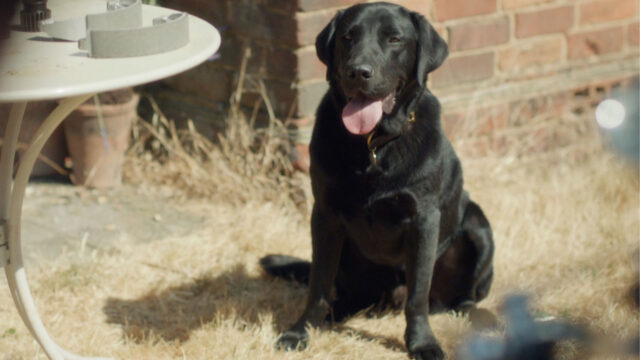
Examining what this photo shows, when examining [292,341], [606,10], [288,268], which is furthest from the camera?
[606,10]

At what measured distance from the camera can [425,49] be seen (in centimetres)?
324

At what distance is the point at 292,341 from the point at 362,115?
0.90 meters

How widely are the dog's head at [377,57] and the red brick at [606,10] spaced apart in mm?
2059

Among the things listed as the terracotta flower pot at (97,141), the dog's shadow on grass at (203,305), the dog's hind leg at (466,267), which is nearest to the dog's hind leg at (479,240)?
the dog's hind leg at (466,267)

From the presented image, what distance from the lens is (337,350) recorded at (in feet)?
11.2

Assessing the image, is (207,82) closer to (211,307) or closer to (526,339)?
(211,307)

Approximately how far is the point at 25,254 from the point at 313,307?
1441mm

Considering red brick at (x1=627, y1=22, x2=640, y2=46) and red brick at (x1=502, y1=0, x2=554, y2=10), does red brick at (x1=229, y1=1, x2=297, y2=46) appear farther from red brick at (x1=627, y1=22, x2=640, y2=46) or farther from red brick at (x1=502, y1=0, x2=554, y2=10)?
red brick at (x1=627, y1=22, x2=640, y2=46)

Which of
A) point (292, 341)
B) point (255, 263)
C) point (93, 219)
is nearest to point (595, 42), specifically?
point (255, 263)

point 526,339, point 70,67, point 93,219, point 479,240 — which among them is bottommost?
point 93,219

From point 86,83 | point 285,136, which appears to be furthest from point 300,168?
point 86,83

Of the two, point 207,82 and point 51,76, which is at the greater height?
point 51,76

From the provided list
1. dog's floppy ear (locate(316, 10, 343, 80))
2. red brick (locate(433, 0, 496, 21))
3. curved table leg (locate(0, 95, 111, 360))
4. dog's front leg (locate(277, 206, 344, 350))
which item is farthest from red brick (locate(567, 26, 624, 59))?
curved table leg (locate(0, 95, 111, 360))

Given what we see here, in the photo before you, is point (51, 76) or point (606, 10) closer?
point (51, 76)
